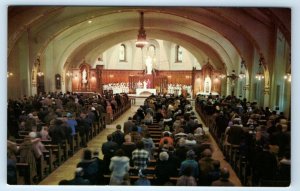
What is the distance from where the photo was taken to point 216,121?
533 inches

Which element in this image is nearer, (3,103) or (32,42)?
(3,103)

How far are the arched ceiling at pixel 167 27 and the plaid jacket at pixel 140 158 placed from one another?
11.4ft

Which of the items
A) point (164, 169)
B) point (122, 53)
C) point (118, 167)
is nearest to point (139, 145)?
point (118, 167)

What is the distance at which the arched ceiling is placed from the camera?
11260 millimetres

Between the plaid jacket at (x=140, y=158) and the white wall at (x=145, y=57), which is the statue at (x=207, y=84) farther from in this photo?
the plaid jacket at (x=140, y=158)

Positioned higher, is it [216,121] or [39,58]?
[39,58]

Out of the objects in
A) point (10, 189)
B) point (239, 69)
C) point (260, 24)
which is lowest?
point (10, 189)

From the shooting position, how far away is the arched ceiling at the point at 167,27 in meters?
11.3

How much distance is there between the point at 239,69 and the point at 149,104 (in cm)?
796

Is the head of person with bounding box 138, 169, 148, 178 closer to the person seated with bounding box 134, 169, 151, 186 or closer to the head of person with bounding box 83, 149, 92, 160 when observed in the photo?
the person seated with bounding box 134, 169, 151, 186

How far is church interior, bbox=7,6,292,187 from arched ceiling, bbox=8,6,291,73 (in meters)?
0.07

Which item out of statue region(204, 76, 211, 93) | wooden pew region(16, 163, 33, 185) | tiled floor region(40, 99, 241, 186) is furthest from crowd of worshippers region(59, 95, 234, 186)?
statue region(204, 76, 211, 93)

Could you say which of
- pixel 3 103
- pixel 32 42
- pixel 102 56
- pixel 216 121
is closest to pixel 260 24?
pixel 216 121

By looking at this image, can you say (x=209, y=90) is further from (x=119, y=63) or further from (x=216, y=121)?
(x=216, y=121)
